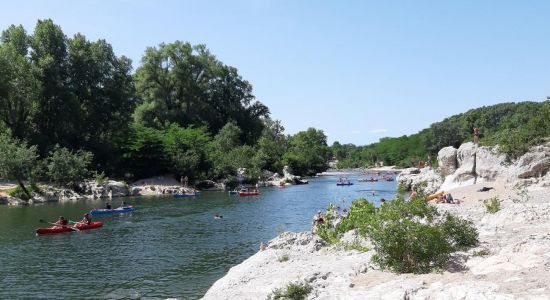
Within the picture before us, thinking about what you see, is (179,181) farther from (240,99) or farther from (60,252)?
(60,252)

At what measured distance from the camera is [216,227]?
33.8 meters

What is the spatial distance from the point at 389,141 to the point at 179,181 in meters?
116

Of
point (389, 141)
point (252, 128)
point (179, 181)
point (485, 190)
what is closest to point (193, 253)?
point (485, 190)

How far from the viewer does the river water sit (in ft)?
62.9

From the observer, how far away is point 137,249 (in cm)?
2664

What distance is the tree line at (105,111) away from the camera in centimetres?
5941

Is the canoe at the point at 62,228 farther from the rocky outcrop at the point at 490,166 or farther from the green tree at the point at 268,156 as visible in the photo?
the green tree at the point at 268,156

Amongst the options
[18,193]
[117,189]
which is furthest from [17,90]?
[117,189]

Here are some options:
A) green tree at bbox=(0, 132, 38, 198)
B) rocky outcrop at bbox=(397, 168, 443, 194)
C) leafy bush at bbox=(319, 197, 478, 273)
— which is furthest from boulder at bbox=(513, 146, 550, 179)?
green tree at bbox=(0, 132, 38, 198)

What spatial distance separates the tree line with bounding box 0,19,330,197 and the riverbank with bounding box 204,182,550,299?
140 ft

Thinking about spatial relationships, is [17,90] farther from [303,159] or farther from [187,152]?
[303,159]

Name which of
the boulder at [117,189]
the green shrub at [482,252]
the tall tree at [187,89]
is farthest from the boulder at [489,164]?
the tall tree at [187,89]

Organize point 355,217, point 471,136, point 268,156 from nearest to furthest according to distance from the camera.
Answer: point 355,217 → point 471,136 → point 268,156

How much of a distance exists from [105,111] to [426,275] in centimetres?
6336
